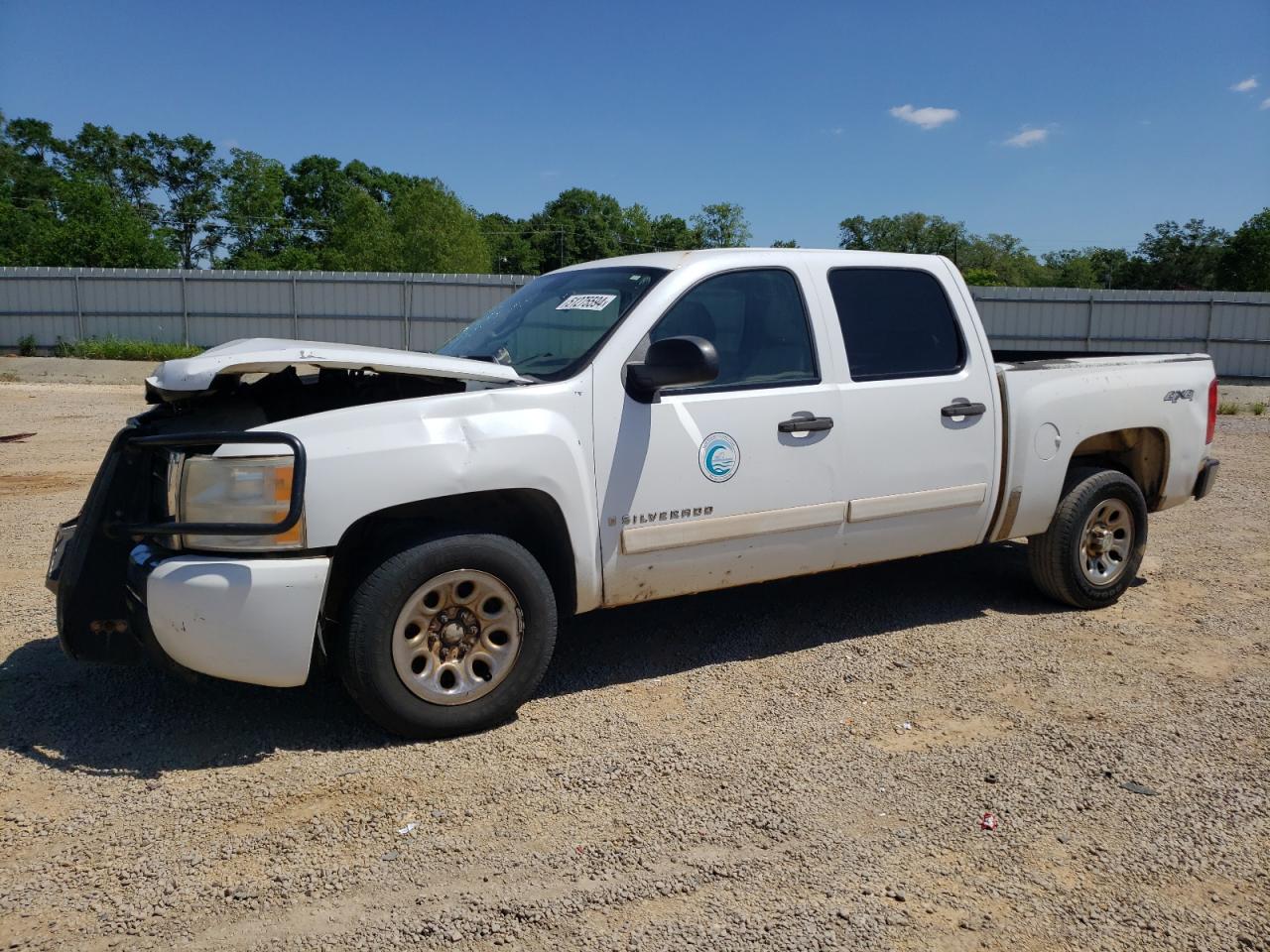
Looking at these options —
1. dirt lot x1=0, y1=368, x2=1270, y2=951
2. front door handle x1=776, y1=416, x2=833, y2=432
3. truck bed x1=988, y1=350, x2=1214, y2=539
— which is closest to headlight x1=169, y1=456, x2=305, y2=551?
dirt lot x1=0, y1=368, x2=1270, y2=951

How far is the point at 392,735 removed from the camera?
379 cm

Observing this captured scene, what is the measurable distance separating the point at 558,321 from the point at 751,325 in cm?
87

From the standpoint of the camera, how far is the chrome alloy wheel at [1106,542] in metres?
5.57

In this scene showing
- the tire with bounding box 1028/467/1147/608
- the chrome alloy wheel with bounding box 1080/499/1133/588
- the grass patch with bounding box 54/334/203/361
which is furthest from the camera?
the grass patch with bounding box 54/334/203/361

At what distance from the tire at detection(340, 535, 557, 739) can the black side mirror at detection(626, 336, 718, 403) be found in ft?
2.76

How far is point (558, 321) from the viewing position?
450 cm

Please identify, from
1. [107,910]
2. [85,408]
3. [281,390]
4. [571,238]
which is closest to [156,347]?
[85,408]

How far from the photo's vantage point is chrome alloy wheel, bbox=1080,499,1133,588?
5.57 meters

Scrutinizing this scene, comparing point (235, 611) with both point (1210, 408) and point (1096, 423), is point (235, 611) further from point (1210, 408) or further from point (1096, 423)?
point (1210, 408)

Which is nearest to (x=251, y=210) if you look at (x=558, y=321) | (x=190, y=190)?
(x=190, y=190)

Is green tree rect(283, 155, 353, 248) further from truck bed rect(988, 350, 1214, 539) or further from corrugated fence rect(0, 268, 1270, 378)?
truck bed rect(988, 350, 1214, 539)

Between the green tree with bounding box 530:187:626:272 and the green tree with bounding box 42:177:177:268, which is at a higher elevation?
the green tree with bounding box 530:187:626:272

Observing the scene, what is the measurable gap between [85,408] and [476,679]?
13388 mm

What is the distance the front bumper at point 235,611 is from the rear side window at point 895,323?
2.63 m
